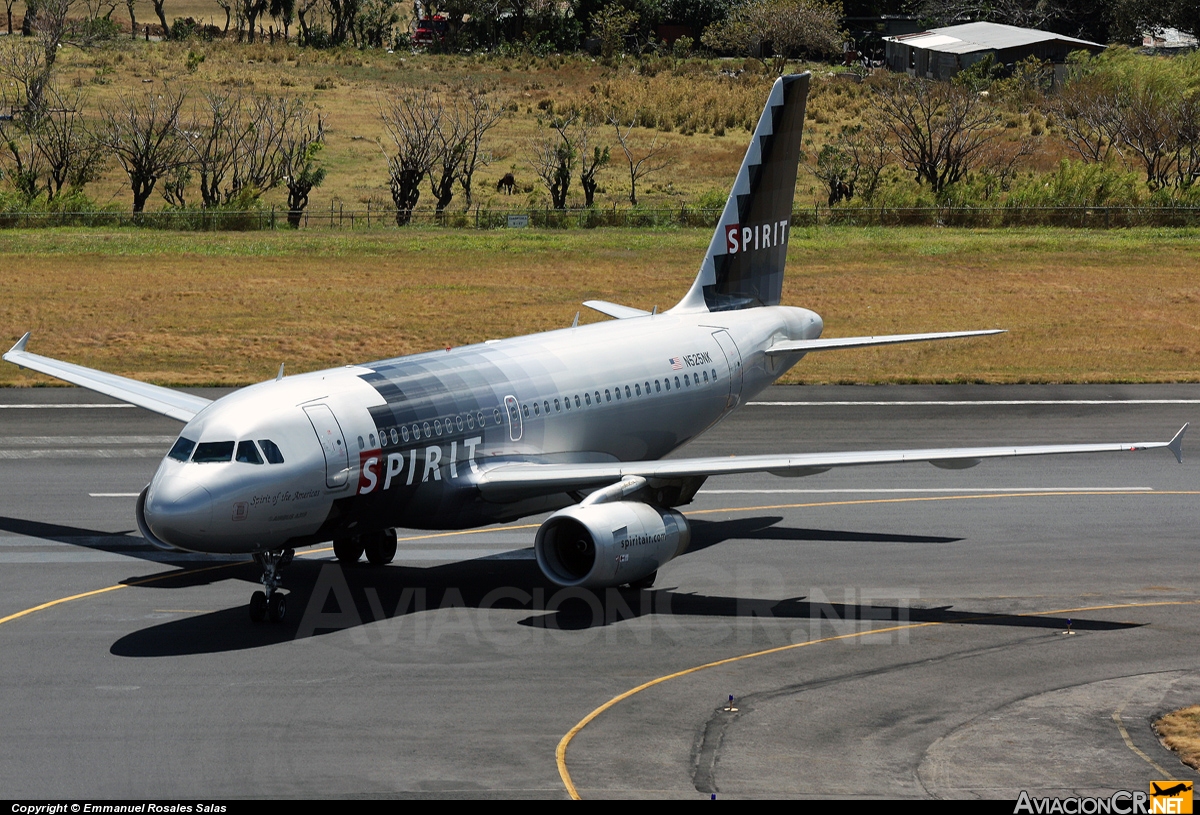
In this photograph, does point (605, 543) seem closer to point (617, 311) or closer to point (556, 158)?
point (617, 311)

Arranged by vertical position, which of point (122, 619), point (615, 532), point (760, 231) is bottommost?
point (122, 619)

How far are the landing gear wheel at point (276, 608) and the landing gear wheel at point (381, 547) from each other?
14.5 feet

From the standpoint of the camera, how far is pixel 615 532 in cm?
3003

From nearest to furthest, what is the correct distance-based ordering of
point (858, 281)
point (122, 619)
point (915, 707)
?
point (915, 707) → point (122, 619) → point (858, 281)

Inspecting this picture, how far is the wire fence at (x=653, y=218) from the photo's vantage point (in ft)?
300

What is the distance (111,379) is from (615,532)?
16484 millimetres

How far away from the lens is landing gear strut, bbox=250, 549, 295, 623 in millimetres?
29750

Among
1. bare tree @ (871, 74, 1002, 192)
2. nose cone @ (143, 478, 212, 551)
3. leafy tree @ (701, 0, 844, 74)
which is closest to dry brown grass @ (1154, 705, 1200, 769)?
nose cone @ (143, 478, 212, 551)

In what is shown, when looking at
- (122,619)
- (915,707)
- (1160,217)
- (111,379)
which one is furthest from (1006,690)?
(1160,217)

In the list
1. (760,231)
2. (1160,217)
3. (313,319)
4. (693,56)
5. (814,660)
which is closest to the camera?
(814,660)

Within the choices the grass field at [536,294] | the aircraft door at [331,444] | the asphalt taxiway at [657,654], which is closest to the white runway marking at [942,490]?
the asphalt taxiway at [657,654]

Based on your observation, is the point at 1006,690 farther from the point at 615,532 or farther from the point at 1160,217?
the point at 1160,217

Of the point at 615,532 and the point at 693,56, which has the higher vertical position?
the point at 693,56

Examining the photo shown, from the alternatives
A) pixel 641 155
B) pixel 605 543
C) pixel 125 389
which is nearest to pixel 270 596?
pixel 605 543
